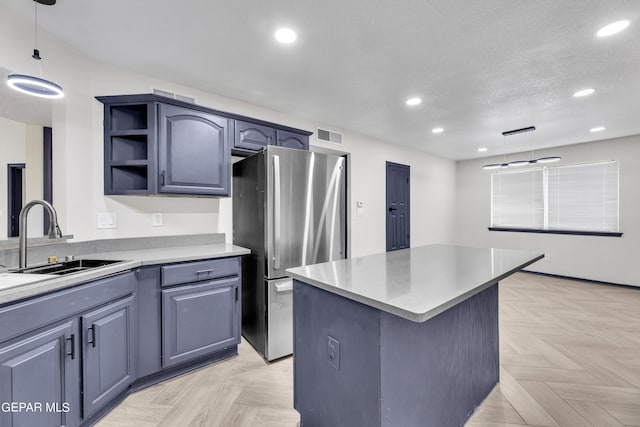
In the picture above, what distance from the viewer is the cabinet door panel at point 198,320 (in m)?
2.01

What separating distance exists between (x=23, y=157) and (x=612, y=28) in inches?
170

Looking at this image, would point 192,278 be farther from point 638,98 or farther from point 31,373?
point 638,98

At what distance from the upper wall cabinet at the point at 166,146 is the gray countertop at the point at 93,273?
1.66 feet

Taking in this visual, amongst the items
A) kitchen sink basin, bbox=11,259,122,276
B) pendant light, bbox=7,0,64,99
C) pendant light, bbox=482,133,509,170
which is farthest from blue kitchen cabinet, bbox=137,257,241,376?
pendant light, bbox=482,133,509,170

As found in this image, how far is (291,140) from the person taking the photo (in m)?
3.01

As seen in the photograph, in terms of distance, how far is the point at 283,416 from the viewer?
173 cm

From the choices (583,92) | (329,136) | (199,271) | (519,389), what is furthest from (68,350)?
(583,92)

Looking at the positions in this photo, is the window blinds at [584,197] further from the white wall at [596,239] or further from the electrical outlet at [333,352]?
the electrical outlet at [333,352]

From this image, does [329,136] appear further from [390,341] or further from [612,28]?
[390,341]

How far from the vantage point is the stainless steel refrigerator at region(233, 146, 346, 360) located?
232cm

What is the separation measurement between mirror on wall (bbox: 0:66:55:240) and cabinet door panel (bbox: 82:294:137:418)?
37.6 inches

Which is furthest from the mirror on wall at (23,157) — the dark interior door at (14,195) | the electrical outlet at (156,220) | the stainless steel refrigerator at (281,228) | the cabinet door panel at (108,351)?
the stainless steel refrigerator at (281,228)

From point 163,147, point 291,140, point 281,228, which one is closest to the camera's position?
point 163,147

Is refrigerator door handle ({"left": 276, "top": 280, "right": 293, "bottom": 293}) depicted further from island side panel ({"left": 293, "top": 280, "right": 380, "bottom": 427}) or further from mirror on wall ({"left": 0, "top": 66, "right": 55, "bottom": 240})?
mirror on wall ({"left": 0, "top": 66, "right": 55, "bottom": 240})
